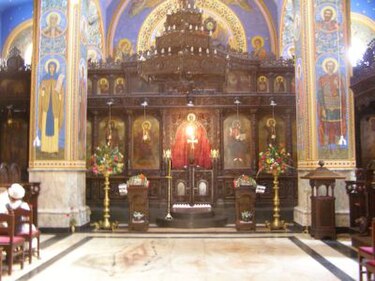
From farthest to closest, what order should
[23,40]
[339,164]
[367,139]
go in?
[23,40] → [367,139] → [339,164]

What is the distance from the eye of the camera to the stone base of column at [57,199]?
30.3ft

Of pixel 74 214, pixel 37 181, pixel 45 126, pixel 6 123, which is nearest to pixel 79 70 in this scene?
pixel 45 126

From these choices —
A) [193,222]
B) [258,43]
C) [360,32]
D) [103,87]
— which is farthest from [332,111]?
[258,43]

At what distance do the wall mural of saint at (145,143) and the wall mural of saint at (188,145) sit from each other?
65cm

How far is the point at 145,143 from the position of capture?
1410 cm

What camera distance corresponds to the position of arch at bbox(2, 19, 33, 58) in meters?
15.6

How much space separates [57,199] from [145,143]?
5149 mm

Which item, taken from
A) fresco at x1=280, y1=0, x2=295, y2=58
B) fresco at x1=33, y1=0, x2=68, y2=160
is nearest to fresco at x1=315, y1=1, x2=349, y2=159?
fresco at x1=33, y1=0, x2=68, y2=160

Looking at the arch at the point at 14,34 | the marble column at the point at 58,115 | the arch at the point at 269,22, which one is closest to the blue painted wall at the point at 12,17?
the arch at the point at 14,34

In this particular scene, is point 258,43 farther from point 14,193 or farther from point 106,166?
point 14,193

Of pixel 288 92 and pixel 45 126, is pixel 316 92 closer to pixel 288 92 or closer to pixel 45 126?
pixel 288 92

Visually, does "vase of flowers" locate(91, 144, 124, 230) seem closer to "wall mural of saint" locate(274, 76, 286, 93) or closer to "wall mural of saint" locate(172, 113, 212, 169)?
"wall mural of saint" locate(172, 113, 212, 169)

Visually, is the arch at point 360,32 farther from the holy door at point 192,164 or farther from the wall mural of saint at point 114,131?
the wall mural of saint at point 114,131

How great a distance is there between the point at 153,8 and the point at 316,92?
1025cm
